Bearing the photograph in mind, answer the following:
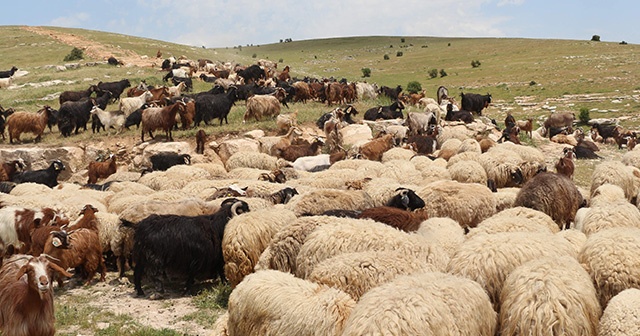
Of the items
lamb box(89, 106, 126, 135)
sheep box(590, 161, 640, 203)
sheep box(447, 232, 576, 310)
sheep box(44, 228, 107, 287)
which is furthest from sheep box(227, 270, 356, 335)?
lamb box(89, 106, 126, 135)

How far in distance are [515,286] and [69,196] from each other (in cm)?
1011

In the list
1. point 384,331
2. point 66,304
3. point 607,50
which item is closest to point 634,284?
point 384,331

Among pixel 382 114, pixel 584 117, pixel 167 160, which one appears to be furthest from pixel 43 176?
pixel 584 117

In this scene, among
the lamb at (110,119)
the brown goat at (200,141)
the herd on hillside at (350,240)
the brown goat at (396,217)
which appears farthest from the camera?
the lamb at (110,119)

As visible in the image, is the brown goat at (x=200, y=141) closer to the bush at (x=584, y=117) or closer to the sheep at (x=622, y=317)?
the sheep at (x=622, y=317)

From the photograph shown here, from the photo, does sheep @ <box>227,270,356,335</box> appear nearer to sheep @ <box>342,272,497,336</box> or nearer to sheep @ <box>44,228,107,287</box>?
sheep @ <box>342,272,497,336</box>

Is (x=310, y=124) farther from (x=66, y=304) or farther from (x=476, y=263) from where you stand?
(x=476, y=263)

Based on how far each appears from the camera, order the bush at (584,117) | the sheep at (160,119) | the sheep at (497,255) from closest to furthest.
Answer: the sheep at (497,255), the sheep at (160,119), the bush at (584,117)

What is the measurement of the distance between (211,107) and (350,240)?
1520 centimetres

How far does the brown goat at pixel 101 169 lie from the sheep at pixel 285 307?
12.5m

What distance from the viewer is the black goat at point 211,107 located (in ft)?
68.2

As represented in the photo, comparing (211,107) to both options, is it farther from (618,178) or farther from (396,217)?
(618,178)

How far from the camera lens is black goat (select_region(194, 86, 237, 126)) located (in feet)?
68.2

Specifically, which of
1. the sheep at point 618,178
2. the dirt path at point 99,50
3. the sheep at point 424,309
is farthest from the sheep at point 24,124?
the dirt path at point 99,50
